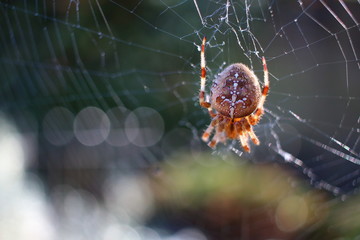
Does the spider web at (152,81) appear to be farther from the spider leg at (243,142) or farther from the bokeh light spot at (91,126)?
the spider leg at (243,142)

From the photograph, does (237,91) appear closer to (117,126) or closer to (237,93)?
(237,93)

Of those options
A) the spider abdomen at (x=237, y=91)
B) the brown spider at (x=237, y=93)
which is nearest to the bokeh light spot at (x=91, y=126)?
the brown spider at (x=237, y=93)

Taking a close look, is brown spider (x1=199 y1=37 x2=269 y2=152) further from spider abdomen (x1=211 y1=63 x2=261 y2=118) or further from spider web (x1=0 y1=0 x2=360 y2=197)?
spider web (x1=0 y1=0 x2=360 y2=197)

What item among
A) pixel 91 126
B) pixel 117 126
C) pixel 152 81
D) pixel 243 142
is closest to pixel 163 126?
pixel 152 81

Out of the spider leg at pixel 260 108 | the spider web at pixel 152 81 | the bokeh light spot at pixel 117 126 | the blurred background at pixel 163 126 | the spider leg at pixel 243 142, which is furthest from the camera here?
the bokeh light spot at pixel 117 126

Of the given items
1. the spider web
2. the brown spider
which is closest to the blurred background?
the spider web

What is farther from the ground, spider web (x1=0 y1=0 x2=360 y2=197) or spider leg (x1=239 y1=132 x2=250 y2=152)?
spider web (x1=0 y1=0 x2=360 y2=197)

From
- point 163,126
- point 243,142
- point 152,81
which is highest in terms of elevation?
point 152,81
